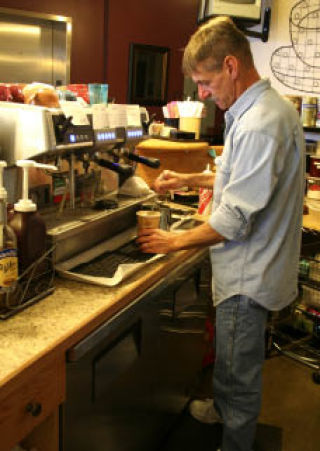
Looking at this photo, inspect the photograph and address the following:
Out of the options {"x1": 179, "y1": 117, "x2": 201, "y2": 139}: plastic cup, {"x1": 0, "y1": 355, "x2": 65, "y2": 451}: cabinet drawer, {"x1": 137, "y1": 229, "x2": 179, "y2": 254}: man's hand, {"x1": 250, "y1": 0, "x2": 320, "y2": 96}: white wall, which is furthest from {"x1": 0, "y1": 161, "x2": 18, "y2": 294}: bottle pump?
{"x1": 250, "y1": 0, "x2": 320, "y2": 96}: white wall

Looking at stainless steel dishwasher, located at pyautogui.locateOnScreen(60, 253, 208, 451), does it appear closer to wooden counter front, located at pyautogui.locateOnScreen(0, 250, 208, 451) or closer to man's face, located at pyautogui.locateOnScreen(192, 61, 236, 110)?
wooden counter front, located at pyautogui.locateOnScreen(0, 250, 208, 451)

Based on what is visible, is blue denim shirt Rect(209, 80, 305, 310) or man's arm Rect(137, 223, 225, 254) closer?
blue denim shirt Rect(209, 80, 305, 310)

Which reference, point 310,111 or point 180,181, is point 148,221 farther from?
point 310,111

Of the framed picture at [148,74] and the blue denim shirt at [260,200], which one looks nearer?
the blue denim shirt at [260,200]

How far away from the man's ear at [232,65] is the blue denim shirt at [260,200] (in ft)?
0.25

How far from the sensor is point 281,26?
3.98 meters

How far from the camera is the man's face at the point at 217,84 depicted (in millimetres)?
1647

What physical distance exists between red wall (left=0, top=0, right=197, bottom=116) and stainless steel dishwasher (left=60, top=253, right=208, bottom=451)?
113 inches

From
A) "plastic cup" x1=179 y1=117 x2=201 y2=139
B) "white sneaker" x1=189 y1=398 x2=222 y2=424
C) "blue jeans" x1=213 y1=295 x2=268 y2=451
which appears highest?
"plastic cup" x1=179 y1=117 x2=201 y2=139

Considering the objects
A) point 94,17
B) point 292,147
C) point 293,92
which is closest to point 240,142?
point 292,147

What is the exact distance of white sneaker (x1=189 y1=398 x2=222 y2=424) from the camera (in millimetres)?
2334

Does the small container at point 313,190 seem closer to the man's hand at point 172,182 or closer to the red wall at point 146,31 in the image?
the man's hand at point 172,182

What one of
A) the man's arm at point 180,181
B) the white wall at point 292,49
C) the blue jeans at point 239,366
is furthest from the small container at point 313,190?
the blue jeans at point 239,366

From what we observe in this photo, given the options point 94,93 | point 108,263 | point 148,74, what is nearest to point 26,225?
point 108,263
